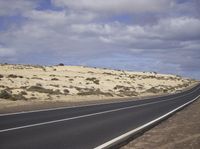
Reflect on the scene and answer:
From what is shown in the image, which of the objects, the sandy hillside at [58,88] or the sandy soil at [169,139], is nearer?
the sandy soil at [169,139]

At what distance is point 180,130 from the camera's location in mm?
16953

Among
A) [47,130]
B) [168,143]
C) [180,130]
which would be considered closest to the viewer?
[168,143]

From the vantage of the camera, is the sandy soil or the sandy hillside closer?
the sandy soil

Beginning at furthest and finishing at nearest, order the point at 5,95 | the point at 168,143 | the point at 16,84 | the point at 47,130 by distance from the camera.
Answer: the point at 16,84
the point at 5,95
the point at 47,130
the point at 168,143

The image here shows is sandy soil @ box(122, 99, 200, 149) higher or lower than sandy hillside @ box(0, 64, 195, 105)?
lower

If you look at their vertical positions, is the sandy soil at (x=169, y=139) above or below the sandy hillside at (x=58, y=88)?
below

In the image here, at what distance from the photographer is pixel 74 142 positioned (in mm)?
12445

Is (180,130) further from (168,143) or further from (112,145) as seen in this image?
(112,145)

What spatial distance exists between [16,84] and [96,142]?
43634 millimetres

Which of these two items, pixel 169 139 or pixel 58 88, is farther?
pixel 58 88

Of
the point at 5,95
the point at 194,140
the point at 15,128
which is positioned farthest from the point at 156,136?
the point at 5,95

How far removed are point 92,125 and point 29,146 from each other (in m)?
6.37

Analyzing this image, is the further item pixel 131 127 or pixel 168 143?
pixel 131 127

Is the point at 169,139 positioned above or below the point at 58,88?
below
